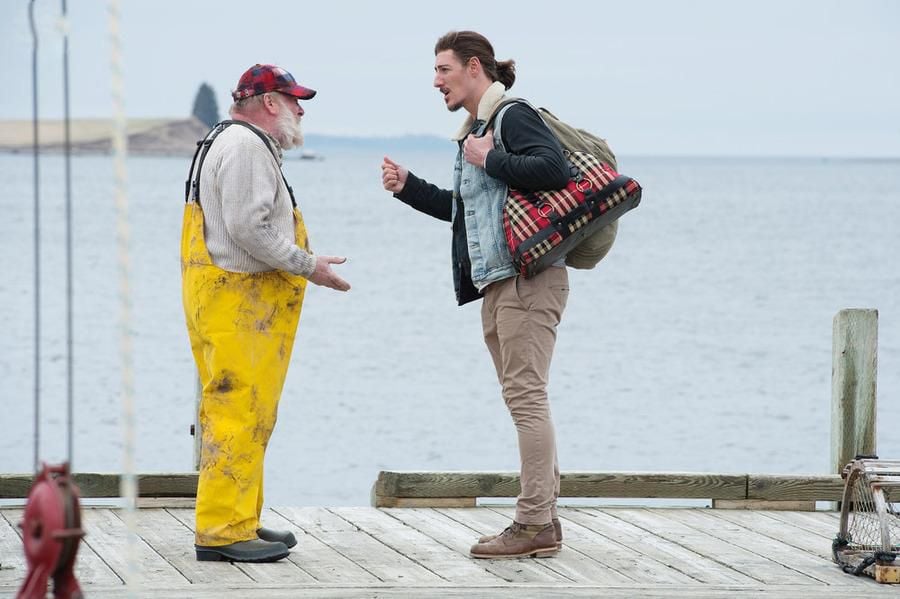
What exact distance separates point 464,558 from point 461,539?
0.34 metres

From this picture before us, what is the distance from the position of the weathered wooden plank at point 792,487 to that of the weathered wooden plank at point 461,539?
52.1 inches

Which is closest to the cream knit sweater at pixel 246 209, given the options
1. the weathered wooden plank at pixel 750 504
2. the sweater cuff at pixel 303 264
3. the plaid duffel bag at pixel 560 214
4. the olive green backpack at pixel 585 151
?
the sweater cuff at pixel 303 264

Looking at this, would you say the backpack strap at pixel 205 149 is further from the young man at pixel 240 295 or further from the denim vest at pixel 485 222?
the denim vest at pixel 485 222

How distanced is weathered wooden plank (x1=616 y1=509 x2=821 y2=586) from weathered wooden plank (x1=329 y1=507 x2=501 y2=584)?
88 cm

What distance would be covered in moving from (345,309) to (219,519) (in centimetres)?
2606

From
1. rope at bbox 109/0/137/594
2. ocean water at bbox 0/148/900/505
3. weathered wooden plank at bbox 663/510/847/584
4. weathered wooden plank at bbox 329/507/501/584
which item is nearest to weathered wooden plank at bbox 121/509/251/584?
weathered wooden plank at bbox 329/507/501/584

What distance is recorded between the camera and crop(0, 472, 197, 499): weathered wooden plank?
19.6ft

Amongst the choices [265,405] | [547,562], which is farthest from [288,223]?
[547,562]

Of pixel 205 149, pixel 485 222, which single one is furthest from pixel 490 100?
pixel 205 149

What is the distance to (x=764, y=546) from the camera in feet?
18.4

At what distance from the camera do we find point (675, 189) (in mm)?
122812

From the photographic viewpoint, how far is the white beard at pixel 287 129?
17.2ft

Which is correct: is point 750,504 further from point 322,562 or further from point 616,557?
point 322,562

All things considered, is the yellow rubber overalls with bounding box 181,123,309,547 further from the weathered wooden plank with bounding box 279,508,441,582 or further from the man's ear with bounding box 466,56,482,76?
the man's ear with bounding box 466,56,482,76
